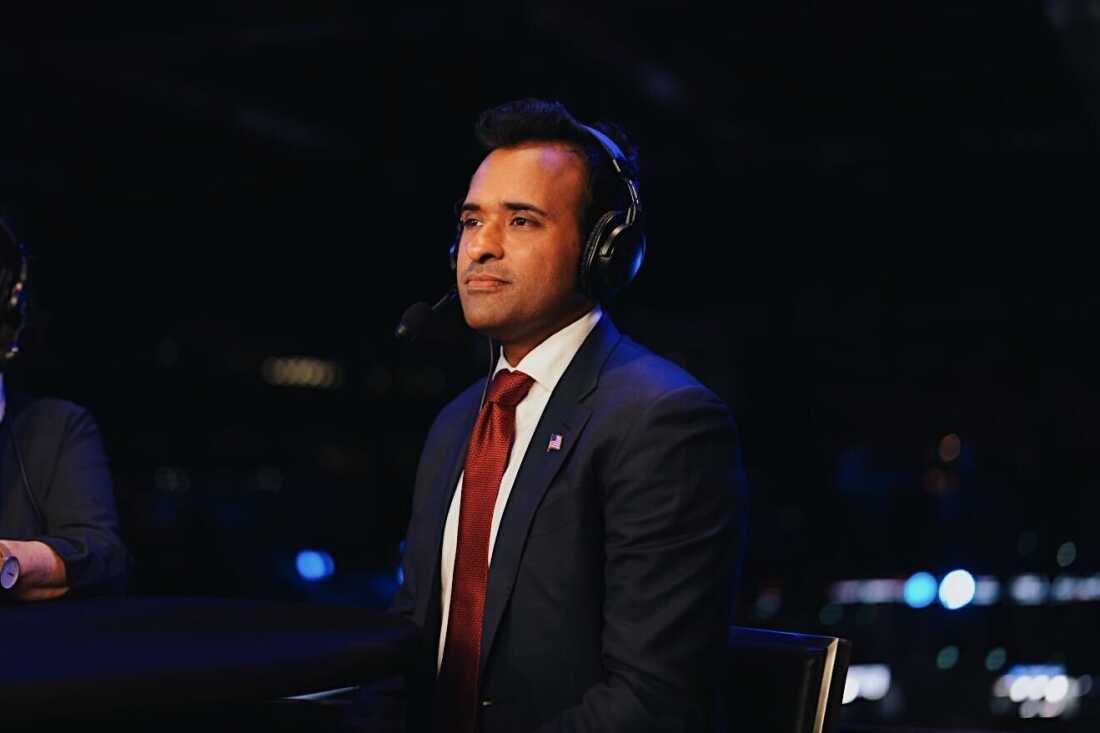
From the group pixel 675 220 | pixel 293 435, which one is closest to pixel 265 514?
pixel 293 435

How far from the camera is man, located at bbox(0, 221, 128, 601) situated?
211cm

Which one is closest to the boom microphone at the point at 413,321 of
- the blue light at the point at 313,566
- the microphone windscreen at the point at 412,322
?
the microphone windscreen at the point at 412,322

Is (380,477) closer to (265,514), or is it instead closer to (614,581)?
(265,514)

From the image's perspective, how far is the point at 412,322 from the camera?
1.90 metres

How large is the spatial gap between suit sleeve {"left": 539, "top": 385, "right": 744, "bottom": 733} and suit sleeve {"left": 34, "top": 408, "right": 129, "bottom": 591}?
895 millimetres

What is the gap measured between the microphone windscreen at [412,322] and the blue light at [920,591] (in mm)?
2790

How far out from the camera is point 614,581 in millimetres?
1598

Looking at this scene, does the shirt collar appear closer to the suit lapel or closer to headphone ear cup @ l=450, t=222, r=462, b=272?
the suit lapel

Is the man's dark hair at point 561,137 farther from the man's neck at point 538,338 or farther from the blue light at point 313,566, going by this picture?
the blue light at point 313,566

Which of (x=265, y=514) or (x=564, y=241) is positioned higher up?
(x=564, y=241)

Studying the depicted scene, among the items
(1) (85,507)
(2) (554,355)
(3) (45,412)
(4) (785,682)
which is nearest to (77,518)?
(1) (85,507)

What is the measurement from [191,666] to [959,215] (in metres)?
8.82

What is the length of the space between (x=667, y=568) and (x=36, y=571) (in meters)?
0.98

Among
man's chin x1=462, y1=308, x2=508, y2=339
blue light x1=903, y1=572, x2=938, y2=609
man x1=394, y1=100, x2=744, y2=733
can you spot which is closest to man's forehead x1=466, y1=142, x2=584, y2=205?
man x1=394, y1=100, x2=744, y2=733
